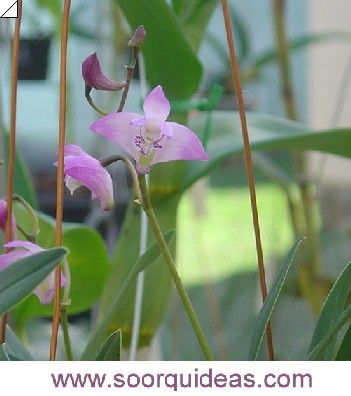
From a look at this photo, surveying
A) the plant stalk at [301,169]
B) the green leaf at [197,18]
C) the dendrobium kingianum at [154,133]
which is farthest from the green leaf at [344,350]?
the plant stalk at [301,169]

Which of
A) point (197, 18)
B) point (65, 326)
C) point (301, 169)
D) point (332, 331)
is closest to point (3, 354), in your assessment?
point (65, 326)

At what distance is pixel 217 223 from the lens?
2717mm

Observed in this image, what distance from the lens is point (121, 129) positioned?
33 centimetres

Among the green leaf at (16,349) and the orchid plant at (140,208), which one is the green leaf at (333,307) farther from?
the green leaf at (16,349)

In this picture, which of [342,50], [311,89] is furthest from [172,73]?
[342,50]

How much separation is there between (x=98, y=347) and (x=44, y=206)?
96 centimetres

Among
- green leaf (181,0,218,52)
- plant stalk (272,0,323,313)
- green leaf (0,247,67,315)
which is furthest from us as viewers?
plant stalk (272,0,323,313)

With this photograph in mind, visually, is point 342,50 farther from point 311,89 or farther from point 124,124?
point 124,124

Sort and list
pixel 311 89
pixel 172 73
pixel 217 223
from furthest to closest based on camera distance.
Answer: pixel 217 223 → pixel 311 89 → pixel 172 73

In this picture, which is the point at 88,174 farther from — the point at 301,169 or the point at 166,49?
the point at 301,169

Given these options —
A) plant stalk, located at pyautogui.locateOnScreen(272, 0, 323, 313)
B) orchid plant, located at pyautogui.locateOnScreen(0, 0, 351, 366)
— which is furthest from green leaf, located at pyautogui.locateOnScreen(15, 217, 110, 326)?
plant stalk, located at pyautogui.locateOnScreen(272, 0, 323, 313)

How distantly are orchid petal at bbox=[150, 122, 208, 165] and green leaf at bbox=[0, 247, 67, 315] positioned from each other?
0.06 meters

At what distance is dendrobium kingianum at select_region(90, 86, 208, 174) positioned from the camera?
321 millimetres

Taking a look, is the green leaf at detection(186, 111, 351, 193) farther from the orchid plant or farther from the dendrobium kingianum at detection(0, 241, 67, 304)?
the dendrobium kingianum at detection(0, 241, 67, 304)
